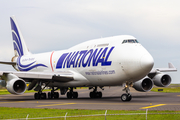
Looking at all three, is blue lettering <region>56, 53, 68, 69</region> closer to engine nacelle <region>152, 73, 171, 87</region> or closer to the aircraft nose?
engine nacelle <region>152, 73, 171, 87</region>

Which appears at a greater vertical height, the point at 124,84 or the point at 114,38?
the point at 114,38

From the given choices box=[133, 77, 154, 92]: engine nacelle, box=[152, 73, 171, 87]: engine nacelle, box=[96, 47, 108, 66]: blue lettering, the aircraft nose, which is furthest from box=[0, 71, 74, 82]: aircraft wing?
box=[152, 73, 171, 87]: engine nacelle

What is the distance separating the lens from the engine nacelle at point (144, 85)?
28.4 m

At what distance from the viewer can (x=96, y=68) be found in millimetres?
24844

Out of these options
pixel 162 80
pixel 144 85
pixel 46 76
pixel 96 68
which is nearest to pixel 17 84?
pixel 46 76

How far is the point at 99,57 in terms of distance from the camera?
24641 millimetres

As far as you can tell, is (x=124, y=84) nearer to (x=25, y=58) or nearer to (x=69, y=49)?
(x=69, y=49)

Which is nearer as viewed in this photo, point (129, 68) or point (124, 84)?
point (129, 68)

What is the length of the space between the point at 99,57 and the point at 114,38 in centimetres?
227

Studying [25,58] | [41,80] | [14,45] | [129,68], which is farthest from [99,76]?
[14,45]

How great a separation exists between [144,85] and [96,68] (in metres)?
7.10

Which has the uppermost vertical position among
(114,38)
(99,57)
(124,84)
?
(114,38)

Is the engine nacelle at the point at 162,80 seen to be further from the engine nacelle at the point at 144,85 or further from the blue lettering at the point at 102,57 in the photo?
the blue lettering at the point at 102,57

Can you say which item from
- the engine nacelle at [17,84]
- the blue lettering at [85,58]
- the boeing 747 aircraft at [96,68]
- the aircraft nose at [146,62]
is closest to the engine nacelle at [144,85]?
the boeing 747 aircraft at [96,68]
